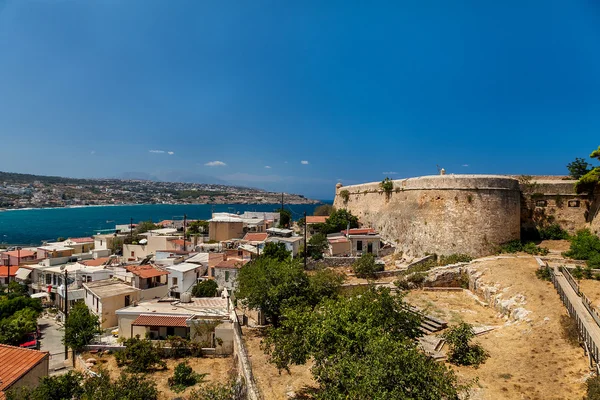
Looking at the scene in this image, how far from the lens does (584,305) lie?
13469mm

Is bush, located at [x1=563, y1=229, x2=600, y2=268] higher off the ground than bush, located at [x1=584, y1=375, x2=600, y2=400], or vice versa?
bush, located at [x1=563, y1=229, x2=600, y2=268]

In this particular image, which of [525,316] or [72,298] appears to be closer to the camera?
[525,316]

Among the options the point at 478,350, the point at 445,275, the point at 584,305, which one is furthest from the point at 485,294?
the point at 478,350

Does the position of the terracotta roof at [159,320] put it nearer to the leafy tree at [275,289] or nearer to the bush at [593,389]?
the leafy tree at [275,289]

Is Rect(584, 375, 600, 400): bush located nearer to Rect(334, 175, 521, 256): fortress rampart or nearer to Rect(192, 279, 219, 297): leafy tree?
Rect(334, 175, 521, 256): fortress rampart

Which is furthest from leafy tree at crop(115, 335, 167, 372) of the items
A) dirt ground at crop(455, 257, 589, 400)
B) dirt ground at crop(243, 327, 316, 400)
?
dirt ground at crop(455, 257, 589, 400)

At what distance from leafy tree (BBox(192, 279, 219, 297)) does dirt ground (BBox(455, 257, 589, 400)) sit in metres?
17.3

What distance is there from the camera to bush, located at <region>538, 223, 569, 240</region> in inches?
1080

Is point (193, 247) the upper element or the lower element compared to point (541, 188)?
lower

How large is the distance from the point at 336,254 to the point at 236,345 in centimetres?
1622

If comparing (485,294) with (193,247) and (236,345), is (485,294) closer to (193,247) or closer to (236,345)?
(236,345)

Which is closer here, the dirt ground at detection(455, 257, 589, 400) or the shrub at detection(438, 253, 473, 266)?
the dirt ground at detection(455, 257, 589, 400)

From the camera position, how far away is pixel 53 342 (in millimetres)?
21500

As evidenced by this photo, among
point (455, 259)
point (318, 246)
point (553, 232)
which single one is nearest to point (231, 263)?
point (318, 246)
